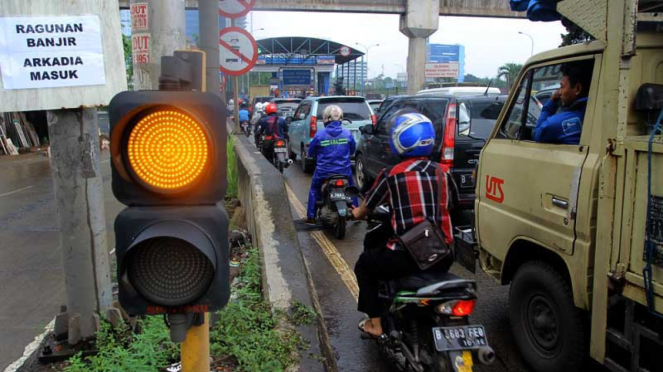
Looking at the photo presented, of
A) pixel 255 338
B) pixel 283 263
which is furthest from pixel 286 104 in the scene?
pixel 255 338

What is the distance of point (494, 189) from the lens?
429 cm

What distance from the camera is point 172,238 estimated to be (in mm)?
1595

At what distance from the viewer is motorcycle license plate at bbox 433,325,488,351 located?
2.89m

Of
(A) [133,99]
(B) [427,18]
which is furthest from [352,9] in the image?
(A) [133,99]

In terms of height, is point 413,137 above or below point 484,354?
above

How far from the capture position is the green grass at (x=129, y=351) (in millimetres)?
2947

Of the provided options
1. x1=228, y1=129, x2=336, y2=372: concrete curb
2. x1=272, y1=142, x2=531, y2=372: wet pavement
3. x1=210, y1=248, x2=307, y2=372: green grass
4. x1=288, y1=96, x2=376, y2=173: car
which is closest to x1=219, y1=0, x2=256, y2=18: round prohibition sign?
x1=228, y1=129, x2=336, y2=372: concrete curb

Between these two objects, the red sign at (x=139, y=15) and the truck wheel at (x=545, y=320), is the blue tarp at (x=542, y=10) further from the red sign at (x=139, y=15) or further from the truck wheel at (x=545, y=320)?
the red sign at (x=139, y=15)

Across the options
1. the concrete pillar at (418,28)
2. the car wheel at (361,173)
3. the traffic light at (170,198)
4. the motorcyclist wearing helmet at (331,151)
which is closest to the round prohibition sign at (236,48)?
the motorcyclist wearing helmet at (331,151)

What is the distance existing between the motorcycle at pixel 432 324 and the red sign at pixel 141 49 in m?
1.87

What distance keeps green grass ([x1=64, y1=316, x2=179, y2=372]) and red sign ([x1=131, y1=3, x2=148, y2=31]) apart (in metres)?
1.95

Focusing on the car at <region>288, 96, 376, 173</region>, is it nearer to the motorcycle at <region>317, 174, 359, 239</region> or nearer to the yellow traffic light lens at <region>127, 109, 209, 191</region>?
the motorcycle at <region>317, 174, 359, 239</region>

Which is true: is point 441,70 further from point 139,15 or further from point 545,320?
point 139,15

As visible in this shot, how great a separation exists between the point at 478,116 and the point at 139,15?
16.5 ft
